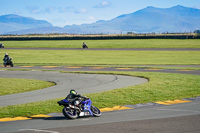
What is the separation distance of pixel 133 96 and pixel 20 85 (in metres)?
9.90

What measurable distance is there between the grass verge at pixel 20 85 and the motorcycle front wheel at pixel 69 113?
9597 millimetres

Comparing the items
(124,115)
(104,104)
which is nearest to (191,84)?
(104,104)

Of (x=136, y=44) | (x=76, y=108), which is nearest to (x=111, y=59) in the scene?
(x=76, y=108)

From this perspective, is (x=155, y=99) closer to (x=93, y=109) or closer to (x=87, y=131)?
(x=93, y=109)

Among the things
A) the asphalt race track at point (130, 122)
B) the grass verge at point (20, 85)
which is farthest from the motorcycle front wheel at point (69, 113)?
the grass verge at point (20, 85)

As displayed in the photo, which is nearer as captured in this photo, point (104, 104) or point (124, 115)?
point (124, 115)

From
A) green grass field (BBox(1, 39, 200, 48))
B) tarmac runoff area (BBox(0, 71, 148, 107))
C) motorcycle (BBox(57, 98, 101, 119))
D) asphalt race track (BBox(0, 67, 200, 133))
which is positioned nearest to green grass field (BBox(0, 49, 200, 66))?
tarmac runoff area (BBox(0, 71, 148, 107))

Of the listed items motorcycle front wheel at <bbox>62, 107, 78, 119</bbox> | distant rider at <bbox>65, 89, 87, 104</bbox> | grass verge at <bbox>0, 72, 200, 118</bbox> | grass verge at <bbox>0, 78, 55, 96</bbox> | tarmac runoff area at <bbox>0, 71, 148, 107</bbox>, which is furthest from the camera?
grass verge at <bbox>0, 78, 55, 96</bbox>

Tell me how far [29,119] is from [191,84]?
1413cm

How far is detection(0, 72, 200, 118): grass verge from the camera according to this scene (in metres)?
16.0

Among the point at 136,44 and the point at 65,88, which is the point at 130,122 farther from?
the point at 136,44

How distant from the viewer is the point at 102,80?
2814 cm

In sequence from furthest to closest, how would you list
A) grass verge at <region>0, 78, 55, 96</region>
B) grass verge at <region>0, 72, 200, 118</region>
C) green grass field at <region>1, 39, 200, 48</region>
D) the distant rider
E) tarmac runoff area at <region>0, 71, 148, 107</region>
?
1. green grass field at <region>1, 39, 200, 48</region>
2. grass verge at <region>0, 78, 55, 96</region>
3. tarmac runoff area at <region>0, 71, 148, 107</region>
4. grass verge at <region>0, 72, 200, 118</region>
5. the distant rider

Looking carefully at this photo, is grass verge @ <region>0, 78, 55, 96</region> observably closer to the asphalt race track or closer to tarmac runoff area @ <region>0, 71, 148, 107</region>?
tarmac runoff area @ <region>0, 71, 148, 107</region>
